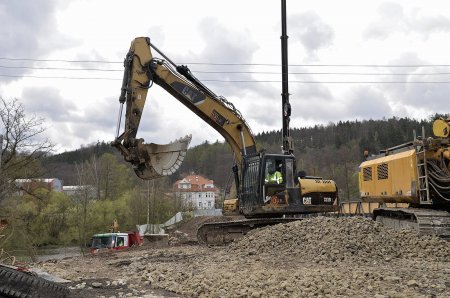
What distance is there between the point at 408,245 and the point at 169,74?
8.31 m

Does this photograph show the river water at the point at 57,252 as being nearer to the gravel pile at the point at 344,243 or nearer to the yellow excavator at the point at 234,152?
the yellow excavator at the point at 234,152

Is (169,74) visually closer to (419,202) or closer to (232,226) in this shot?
(232,226)

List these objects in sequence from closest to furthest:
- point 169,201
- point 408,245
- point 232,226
Answer: point 408,245, point 232,226, point 169,201

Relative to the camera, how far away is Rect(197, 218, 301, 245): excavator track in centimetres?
1468

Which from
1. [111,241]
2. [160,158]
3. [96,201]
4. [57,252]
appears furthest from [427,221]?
[96,201]

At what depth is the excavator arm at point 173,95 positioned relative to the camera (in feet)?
44.2

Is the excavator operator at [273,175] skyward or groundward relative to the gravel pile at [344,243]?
skyward

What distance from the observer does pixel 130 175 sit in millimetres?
64750

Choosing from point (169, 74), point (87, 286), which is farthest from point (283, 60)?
point (87, 286)

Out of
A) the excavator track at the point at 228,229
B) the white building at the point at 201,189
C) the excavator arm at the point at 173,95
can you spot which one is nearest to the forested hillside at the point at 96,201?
the excavator arm at the point at 173,95

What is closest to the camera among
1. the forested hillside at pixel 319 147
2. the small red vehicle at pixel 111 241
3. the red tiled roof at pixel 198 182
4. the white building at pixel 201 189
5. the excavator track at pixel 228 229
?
the excavator track at pixel 228 229

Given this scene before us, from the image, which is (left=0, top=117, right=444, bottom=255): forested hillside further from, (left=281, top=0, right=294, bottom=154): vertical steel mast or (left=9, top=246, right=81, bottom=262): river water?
(left=281, top=0, right=294, bottom=154): vertical steel mast

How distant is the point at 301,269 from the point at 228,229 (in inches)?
267

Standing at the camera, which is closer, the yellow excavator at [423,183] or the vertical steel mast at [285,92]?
the yellow excavator at [423,183]
